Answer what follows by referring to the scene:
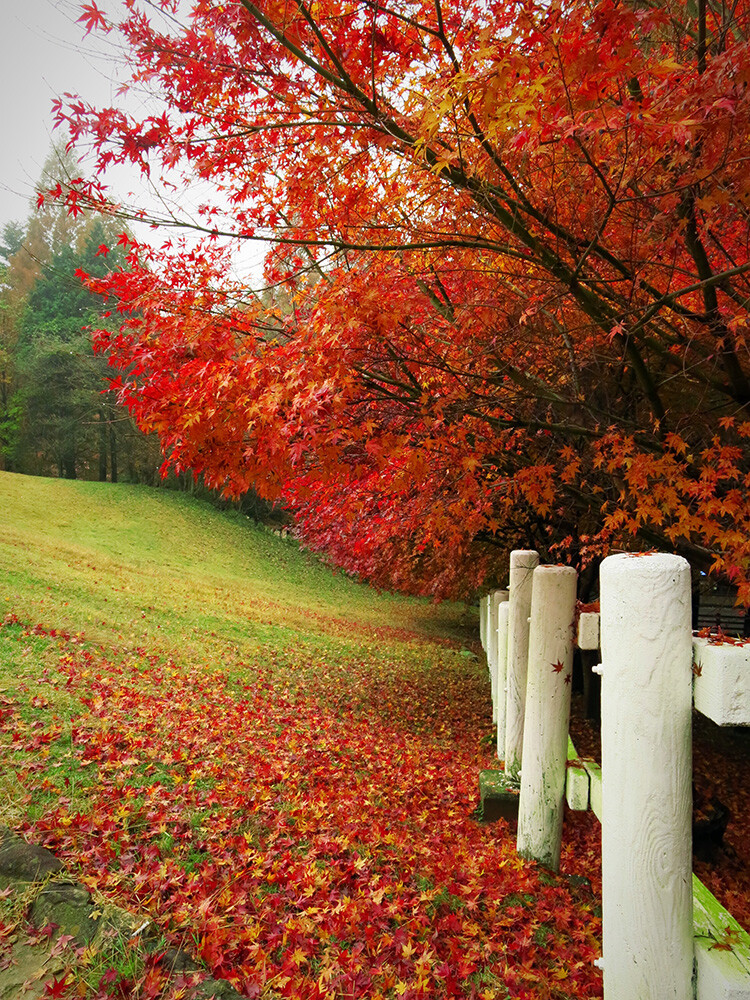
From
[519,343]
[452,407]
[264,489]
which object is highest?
[519,343]

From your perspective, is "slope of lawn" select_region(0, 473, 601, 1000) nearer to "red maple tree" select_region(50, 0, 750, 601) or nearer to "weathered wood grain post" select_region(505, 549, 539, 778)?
"weathered wood grain post" select_region(505, 549, 539, 778)

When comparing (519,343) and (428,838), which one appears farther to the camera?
(519,343)

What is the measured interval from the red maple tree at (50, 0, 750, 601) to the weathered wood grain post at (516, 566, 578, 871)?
50.4 inches

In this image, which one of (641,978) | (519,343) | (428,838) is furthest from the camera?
(519,343)

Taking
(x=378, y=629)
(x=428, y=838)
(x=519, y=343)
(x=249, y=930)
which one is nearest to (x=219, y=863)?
(x=249, y=930)

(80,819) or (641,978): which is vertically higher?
(641,978)

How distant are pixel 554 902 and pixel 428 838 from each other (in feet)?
3.64

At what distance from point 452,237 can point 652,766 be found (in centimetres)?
351

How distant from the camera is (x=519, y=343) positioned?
462 cm

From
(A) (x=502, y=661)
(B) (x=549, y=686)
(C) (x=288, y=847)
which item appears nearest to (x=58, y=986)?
(C) (x=288, y=847)

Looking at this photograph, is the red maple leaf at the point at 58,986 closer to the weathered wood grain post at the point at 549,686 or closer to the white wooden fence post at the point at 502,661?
the weathered wood grain post at the point at 549,686

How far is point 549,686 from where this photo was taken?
293 centimetres

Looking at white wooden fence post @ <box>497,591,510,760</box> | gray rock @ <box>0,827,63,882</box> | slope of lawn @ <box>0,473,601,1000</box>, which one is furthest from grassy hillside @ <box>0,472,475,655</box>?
white wooden fence post @ <box>497,591,510,760</box>

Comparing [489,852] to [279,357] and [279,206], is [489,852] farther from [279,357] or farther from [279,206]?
[279,206]
